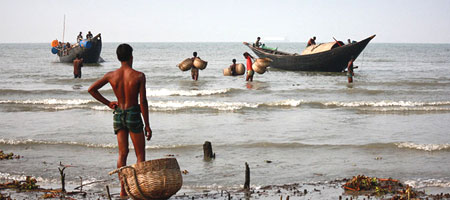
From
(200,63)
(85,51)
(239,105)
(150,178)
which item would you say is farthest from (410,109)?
(85,51)

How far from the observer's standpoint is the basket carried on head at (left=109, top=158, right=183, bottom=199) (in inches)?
202

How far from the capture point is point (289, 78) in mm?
26781

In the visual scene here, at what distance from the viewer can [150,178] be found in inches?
202

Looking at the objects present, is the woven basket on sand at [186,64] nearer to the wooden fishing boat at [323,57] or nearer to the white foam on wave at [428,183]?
the wooden fishing boat at [323,57]

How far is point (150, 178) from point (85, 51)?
3507 cm

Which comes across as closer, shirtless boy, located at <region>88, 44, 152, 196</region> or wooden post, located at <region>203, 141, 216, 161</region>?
shirtless boy, located at <region>88, 44, 152, 196</region>

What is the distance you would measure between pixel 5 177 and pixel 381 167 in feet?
17.9

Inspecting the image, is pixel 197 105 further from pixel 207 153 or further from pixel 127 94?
pixel 127 94

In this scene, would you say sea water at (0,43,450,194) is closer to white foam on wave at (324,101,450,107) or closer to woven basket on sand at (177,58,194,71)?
white foam on wave at (324,101,450,107)

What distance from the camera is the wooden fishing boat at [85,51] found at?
37812mm

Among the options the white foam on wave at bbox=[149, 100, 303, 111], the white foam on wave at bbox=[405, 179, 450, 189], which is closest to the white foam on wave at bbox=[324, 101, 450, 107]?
the white foam on wave at bbox=[149, 100, 303, 111]

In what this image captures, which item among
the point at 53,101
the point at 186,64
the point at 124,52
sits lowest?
the point at 53,101

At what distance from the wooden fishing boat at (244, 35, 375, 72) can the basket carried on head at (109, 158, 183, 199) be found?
23.2 meters

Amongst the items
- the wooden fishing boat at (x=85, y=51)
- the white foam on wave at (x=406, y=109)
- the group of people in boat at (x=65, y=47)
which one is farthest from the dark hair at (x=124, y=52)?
the group of people in boat at (x=65, y=47)
